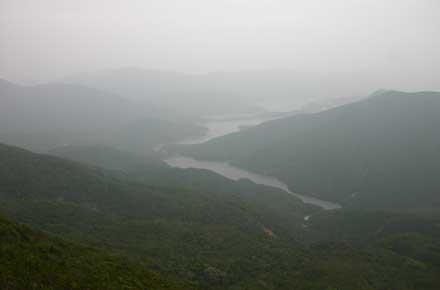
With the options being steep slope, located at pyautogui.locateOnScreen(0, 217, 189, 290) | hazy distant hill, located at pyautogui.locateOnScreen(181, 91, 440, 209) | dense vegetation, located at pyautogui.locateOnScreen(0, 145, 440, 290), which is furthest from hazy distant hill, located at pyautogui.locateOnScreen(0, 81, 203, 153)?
steep slope, located at pyautogui.locateOnScreen(0, 217, 189, 290)

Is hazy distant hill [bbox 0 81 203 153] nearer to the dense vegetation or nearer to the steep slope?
the dense vegetation

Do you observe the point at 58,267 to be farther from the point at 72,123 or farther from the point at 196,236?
the point at 72,123

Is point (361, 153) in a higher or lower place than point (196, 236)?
higher

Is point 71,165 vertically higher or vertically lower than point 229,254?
higher

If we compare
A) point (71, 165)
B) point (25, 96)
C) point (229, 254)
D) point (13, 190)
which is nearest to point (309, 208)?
point (229, 254)

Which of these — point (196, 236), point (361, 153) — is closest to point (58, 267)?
point (196, 236)

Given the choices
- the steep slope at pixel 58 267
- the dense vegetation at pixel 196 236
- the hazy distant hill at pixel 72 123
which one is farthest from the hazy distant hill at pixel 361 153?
the steep slope at pixel 58 267

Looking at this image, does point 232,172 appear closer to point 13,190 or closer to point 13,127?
point 13,190
